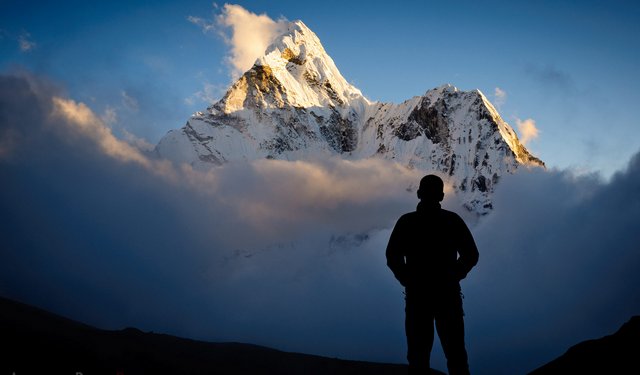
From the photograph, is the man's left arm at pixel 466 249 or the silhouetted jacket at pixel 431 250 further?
the man's left arm at pixel 466 249

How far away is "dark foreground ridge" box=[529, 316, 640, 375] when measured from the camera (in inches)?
232

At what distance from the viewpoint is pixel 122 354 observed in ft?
30.0

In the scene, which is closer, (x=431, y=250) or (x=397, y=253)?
(x=431, y=250)

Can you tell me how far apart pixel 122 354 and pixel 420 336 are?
20.7 ft

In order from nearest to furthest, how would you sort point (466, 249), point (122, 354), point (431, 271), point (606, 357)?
1. point (431, 271)
2. point (466, 249)
3. point (606, 357)
4. point (122, 354)

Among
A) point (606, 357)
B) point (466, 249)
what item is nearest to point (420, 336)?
point (466, 249)

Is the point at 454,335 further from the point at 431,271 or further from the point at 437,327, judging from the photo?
the point at 431,271

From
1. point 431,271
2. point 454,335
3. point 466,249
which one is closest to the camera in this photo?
point 454,335

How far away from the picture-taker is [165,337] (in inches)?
447

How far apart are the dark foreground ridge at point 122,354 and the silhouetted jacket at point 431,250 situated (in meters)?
5.63

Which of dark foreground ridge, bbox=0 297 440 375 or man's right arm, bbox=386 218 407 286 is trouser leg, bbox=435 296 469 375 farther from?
dark foreground ridge, bbox=0 297 440 375

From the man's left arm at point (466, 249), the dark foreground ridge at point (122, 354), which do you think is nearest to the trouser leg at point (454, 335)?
the man's left arm at point (466, 249)

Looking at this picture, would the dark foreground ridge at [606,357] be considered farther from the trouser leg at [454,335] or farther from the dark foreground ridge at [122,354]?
the dark foreground ridge at [122,354]

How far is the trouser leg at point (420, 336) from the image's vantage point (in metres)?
5.48
